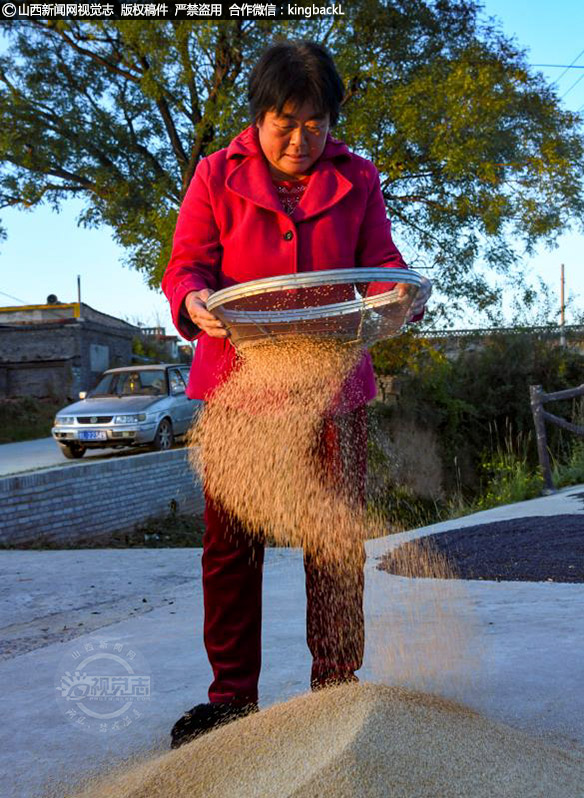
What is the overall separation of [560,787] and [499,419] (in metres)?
15.9

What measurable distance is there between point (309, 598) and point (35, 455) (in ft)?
41.6

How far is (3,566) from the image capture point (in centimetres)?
609

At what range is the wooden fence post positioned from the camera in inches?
385

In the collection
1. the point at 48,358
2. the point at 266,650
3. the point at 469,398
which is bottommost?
the point at 266,650

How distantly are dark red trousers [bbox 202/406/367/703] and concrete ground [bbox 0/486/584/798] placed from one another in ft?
0.84

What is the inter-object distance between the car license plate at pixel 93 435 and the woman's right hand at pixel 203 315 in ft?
36.5

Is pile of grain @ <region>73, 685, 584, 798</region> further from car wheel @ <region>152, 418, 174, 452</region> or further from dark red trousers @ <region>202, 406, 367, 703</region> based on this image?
car wheel @ <region>152, 418, 174, 452</region>

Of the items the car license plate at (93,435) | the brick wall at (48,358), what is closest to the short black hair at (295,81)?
the car license plate at (93,435)

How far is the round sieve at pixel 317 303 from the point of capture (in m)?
2.05

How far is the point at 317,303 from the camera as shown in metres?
2.23

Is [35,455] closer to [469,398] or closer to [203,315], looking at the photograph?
[469,398]

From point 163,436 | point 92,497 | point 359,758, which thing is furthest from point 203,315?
point 163,436

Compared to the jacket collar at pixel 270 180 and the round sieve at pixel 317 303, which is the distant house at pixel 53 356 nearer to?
the jacket collar at pixel 270 180

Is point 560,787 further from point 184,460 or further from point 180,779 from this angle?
point 184,460
